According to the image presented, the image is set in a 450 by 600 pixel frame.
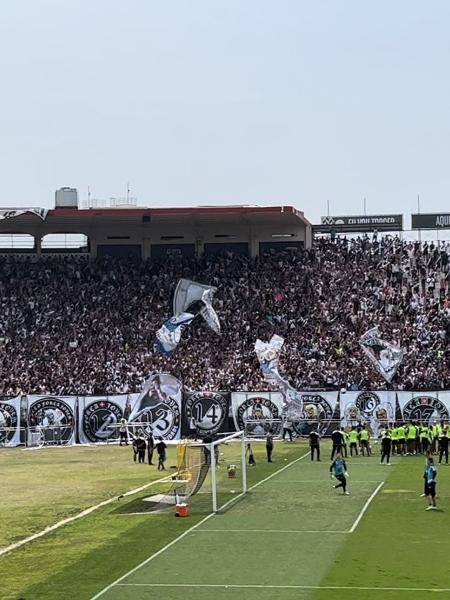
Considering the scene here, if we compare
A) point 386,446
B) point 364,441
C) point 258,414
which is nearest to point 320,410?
point 258,414

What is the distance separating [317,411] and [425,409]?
17.9 ft

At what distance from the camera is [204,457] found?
33.4 meters

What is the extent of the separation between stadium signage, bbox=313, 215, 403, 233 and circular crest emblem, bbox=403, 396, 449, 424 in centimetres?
2735

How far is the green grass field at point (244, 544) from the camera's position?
65.7 ft

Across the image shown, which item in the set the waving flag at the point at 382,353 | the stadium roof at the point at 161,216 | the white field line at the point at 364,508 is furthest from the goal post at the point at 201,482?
the stadium roof at the point at 161,216

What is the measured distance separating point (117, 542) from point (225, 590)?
6.17 m

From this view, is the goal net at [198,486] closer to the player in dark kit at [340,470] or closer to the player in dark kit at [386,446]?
the player in dark kit at [340,470]

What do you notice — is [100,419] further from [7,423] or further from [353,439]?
[353,439]

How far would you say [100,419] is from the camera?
5581 centimetres

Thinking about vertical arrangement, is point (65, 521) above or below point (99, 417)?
below

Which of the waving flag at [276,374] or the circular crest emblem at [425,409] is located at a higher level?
the waving flag at [276,374]

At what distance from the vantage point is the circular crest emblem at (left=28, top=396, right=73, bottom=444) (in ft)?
181

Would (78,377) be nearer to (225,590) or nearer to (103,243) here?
(103,243)

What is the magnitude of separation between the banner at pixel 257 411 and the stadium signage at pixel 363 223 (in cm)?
2606
